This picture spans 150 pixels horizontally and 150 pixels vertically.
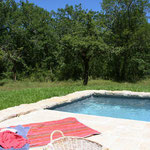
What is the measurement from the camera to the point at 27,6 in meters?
19.0

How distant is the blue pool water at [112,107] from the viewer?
23.6ft

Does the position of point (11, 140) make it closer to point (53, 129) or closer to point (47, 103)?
point (53, 129)

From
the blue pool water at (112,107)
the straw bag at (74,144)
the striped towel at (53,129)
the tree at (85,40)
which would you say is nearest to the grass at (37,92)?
the blue pool water at (112,107)

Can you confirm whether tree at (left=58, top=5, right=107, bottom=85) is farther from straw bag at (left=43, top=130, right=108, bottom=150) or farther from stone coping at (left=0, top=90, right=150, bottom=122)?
straw bag at (left=43, top=130, right=108, bottom=150)

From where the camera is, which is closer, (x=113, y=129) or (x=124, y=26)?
(x=113, y=129)

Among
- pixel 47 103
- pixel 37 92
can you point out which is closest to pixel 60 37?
pixel 37 92

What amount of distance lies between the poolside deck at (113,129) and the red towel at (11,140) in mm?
272

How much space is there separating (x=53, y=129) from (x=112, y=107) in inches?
180

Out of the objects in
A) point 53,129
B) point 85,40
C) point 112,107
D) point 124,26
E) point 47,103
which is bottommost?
point 112,107

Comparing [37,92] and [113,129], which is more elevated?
[37,92]

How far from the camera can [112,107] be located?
8.07 m

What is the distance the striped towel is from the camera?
3412 millimetres

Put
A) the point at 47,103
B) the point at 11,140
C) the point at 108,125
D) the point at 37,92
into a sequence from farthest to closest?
the point at 37,92 < the point at 47,103 < the point at 108,125 < the point at 11,140

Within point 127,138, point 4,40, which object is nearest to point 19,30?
point 4,40
